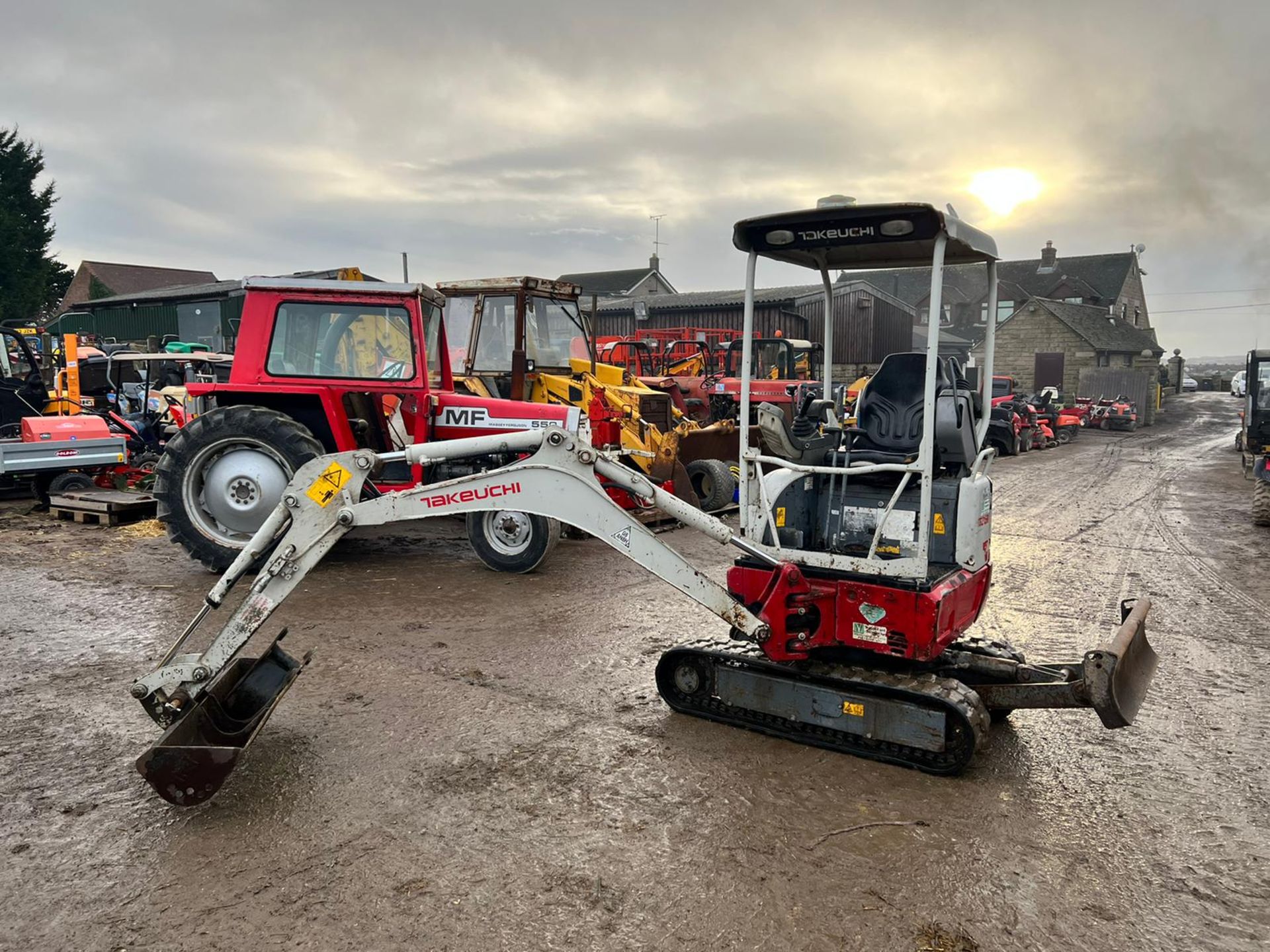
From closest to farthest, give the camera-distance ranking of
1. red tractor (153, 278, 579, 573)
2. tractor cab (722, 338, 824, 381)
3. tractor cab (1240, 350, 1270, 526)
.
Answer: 1. red tractor (153, 278, 579, 573)
2. tractor cab (1240, 350, 1270, 526)
3. tractor cab (722, 338, 824, 381)

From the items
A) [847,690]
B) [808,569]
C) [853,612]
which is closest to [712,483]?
[808,569]

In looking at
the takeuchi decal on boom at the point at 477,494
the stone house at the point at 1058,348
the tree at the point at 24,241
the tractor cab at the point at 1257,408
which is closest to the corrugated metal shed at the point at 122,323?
the tree at the point at 24,241

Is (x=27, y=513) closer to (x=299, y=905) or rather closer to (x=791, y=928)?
(x=299, y=905)

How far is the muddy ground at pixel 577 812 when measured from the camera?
3.14 meters

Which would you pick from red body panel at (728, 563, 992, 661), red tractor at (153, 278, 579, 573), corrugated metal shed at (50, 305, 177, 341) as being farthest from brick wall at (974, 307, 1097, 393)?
red body panel at (728, 563, 992, 661)

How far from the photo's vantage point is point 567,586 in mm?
7723

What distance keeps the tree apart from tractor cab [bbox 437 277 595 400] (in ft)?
108

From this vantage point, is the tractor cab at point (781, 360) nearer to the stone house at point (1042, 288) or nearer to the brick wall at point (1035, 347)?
the brick wall at point (1035, 347)

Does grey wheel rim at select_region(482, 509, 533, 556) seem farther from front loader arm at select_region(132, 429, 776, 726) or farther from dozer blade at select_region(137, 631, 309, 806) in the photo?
front loader arm at select_region(132, 429, 776, 726)

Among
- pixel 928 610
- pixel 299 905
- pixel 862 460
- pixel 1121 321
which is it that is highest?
pixel 1121 321

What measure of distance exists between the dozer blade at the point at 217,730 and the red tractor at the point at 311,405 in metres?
3.18

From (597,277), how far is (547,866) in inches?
1761

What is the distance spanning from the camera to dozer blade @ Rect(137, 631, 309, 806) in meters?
3.71

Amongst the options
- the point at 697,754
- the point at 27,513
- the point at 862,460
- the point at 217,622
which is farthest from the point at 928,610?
the point at 27,513
